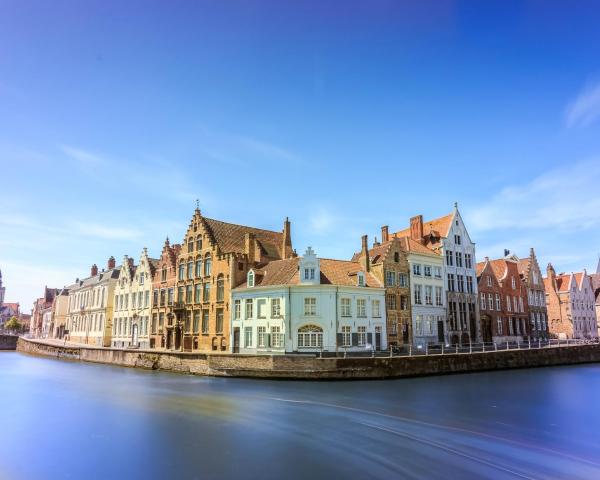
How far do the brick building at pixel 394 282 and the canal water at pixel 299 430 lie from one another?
12749 millimetres

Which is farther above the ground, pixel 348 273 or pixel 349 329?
pixel 348 273

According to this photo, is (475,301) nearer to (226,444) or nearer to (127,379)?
(127,379)

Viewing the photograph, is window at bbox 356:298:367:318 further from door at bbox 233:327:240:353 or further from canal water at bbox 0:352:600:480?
door at bbox 233:327:240:353

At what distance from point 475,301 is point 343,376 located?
28.3m

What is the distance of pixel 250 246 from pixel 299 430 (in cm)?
3141

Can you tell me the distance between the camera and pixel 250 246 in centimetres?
4944

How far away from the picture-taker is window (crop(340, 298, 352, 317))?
139 feet

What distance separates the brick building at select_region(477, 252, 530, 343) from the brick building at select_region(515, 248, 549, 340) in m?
1.33

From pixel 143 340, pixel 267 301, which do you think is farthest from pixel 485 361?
pixel 143 340

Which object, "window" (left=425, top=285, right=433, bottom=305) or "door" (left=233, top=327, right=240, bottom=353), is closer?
"door" (left=233, top=327, right=240, bottom=353)

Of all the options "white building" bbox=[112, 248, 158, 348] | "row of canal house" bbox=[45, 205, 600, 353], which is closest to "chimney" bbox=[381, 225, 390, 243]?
"row of canal house" bbox=[45, 205, 600, 353]

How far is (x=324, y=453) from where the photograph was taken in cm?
1623

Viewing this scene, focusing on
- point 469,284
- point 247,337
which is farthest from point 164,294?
point 469,284

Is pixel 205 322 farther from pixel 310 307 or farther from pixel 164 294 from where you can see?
pixel 310 307
